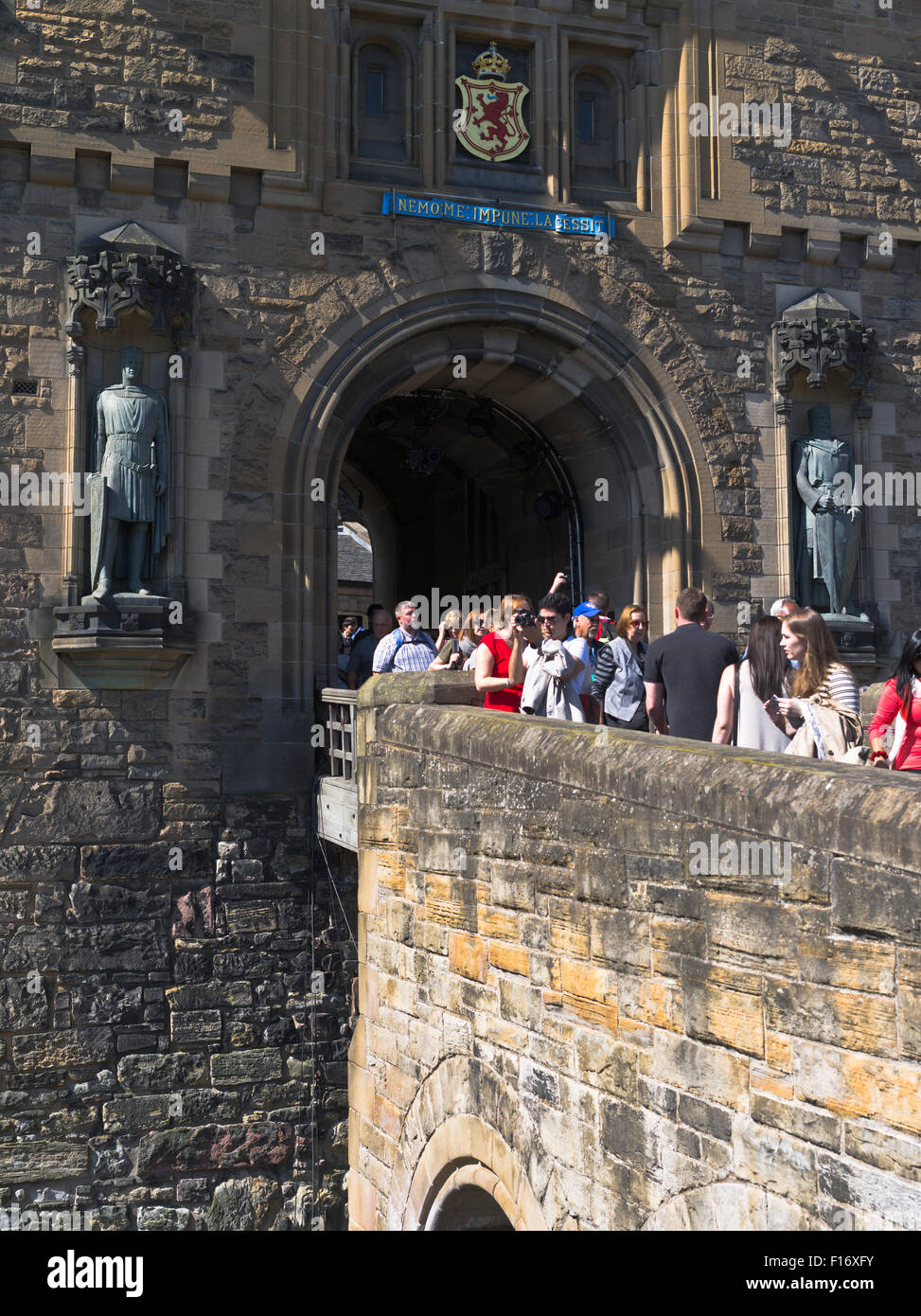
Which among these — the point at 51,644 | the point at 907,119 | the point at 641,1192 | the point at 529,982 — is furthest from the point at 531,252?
the point at 641,1192

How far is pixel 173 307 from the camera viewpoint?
10.5 m

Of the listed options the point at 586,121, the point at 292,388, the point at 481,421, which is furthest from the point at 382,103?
the point at 481,421

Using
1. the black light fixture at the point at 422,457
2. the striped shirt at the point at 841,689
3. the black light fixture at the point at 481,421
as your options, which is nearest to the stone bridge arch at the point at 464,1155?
the striped shirt at the point at 841,689

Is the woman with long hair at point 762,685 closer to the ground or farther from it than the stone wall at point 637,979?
farther from it

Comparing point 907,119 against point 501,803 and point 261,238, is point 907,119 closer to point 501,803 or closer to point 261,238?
point 261,238

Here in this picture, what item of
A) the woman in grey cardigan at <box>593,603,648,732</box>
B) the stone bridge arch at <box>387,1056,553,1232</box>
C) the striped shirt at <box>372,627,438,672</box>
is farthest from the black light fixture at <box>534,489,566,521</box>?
the stone bridge arch at <box>387,1056,553,1232</box>

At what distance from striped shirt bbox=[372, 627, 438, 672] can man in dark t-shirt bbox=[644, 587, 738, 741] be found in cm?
296

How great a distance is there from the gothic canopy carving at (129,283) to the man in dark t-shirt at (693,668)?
5.04m

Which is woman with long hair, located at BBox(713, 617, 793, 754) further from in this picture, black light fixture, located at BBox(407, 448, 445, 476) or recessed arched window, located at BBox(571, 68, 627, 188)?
black light fixture, located at BBox(407, 448, 445, 476)

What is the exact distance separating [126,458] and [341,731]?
97.2 inches

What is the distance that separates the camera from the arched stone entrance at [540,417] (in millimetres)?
11039

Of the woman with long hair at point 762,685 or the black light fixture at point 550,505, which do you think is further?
the black light fixture at point 550,505

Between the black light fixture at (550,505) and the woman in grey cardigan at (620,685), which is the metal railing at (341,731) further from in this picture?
the black light fixture at (550,505)

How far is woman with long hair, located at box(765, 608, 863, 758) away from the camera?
585 cm
